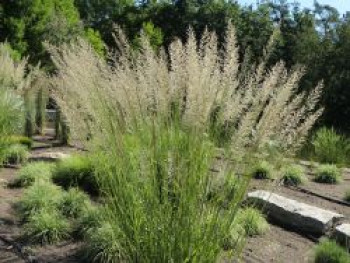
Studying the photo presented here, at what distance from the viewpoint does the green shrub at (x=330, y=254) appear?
407 centimetres

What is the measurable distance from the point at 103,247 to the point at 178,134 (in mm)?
1176

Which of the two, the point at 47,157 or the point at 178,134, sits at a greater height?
the point at 178,134

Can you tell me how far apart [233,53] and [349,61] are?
39.8 ft

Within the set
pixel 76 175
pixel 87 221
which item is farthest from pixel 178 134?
pixel 76 175

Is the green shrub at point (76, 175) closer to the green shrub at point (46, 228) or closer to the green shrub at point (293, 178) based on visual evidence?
the green shrub at point (46, 228)

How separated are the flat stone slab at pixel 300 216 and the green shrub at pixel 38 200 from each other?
1.77 metres

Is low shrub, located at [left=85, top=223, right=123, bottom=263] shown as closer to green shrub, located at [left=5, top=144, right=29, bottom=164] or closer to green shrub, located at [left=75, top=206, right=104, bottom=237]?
green shrub, located at [left=75, top=206, right=104, bottom=237]

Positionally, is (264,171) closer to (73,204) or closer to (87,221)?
(73,204)

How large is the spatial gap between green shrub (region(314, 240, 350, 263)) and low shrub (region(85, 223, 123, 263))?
A: 151cm

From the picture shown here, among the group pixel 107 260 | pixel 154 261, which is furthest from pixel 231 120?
pixel 107 260

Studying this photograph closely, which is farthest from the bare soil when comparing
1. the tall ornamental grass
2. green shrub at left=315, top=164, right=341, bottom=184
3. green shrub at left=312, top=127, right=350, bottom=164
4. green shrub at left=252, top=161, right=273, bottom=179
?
green shrub at left=312, top=127, right=350, bottom=164

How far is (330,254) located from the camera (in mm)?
4113

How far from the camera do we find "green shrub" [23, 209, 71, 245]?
14.4 ft

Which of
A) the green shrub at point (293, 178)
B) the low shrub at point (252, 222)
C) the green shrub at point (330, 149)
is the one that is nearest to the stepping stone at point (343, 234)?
the low shrub at point (252, 222)
